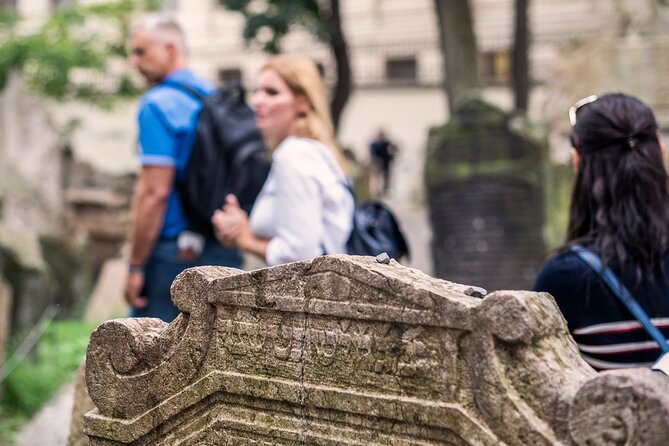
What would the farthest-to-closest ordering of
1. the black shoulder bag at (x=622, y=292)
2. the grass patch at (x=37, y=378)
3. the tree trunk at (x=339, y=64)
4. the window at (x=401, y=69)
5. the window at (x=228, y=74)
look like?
the window at (x=228, y=74)
the window at (x=401, y=69)
the tree trunk at (x=339, y=64)
the grass patch at (x=37, y=378)
the black shoulder bag at (x=622, y=292)

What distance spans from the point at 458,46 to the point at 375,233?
942 cm

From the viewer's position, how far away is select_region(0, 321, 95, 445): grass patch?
7.67m

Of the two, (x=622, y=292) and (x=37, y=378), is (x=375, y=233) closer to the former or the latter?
(x=622, y=292)

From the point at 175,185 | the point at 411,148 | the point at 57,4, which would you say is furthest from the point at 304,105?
the point at 57,4

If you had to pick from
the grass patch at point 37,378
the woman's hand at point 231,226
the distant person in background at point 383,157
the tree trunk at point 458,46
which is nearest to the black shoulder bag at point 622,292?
the woman's hand at point 231,226

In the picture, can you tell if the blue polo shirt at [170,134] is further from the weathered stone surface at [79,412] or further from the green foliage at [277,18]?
the green foliage at [277,18]

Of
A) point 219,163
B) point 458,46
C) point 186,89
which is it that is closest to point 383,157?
point 458,46

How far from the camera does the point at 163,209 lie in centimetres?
454

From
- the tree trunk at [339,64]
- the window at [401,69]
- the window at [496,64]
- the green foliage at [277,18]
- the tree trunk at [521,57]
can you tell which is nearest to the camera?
the tree trunk at [521,57]

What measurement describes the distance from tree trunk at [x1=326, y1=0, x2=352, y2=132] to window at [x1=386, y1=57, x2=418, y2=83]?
1140 centimetres

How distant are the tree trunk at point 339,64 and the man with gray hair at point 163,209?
12.4 meters

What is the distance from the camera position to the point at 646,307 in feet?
9.43

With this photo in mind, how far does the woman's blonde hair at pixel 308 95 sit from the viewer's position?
4.05 metres

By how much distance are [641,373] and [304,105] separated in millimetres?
2211
